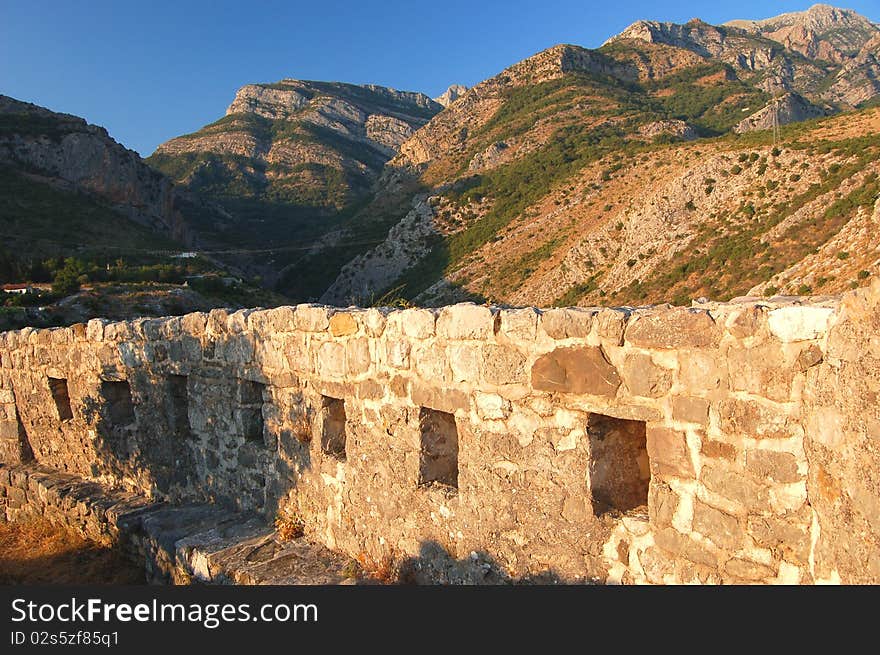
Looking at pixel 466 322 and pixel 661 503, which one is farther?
pixel 466 322

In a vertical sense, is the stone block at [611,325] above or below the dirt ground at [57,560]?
above

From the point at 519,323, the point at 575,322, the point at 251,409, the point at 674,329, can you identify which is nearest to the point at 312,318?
the point at 251,409

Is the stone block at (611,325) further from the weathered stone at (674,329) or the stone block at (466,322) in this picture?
the stone block at (466,322)

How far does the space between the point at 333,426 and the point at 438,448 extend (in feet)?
3.71

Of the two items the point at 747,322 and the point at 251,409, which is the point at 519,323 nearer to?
the point at 747,322

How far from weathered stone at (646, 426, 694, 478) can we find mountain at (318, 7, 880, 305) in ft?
14.7

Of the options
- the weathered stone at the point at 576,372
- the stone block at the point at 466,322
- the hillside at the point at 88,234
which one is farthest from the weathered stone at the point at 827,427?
the hillside at the point at 88,234

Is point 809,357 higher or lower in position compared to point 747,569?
higher

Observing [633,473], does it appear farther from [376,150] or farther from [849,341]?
[376,150]

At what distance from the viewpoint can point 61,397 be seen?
25.2 ft

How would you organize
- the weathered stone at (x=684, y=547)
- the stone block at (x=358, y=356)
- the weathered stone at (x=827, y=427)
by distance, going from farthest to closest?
the stone block at (x=358, y=356) → the weathered stone at (x=684, y=547) → the weathered stone at (x=827, y=427)

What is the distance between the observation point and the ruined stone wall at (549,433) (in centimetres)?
247

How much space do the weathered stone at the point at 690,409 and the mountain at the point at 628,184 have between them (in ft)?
15.0

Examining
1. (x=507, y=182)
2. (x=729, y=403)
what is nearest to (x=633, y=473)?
(x=729, y=403)
